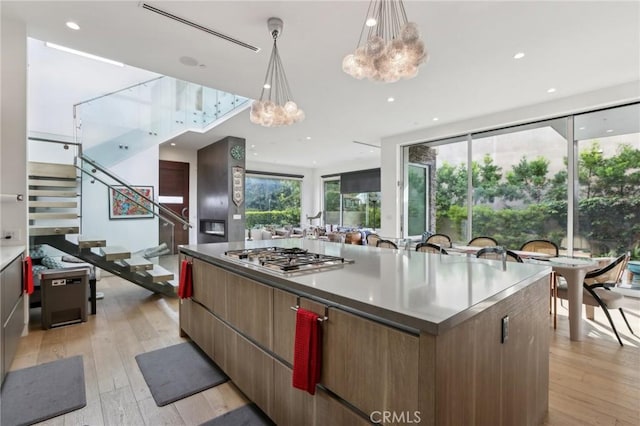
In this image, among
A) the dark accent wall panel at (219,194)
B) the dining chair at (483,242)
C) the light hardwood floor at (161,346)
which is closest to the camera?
the light hardwood floor at (161,346)

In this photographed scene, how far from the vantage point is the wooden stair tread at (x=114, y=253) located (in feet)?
13.2

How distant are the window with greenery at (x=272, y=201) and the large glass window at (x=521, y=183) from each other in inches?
298

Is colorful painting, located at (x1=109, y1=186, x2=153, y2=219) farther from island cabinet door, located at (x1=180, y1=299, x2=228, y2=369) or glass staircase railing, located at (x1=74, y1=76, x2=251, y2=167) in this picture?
island cabinet door, located at (x1=180, y1=299, x2=228, y2=369)

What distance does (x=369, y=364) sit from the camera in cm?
113

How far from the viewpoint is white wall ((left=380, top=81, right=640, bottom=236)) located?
4332mm

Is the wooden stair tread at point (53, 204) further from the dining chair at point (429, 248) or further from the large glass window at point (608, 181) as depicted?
the large glass window at point (608, 181)

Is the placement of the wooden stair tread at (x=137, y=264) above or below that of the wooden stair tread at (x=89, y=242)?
below

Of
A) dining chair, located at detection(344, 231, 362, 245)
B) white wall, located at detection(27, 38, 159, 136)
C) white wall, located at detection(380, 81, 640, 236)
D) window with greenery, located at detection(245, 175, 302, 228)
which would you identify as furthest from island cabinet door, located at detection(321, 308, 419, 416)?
window with greenery, located at detection(245, 175, 302, 228)

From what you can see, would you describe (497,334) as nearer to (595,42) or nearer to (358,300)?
(358,300)

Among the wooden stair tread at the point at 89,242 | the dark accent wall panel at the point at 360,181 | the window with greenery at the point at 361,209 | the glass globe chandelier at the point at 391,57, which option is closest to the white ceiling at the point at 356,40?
the glass globe chandelier at the point at 391,57

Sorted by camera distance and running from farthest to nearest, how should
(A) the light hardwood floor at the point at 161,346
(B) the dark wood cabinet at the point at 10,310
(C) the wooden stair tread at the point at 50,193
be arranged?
(C) the wooden stair tread at the point at 50,193, (B) the dark wood cabinet at the point at 10,310, (A) the light hardwood floor at the point at 161,346

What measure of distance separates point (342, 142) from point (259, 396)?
697cm

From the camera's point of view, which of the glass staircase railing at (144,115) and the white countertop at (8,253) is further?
the glass staircase railing at (144,115)

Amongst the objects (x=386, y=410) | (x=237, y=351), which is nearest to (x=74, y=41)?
(x=237, y=351)
